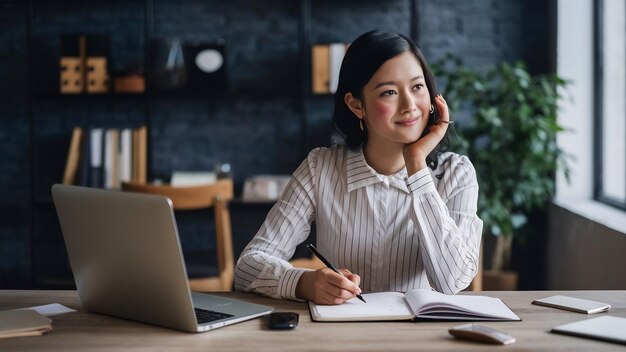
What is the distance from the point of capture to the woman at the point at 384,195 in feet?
6.34

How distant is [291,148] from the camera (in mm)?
4547

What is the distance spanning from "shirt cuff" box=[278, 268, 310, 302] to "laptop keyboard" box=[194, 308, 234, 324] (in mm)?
226

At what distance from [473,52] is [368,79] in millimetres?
2562

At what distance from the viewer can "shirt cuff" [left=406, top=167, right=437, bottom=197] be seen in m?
1.93

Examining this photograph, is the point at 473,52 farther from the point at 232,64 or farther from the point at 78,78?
the point at 78,78

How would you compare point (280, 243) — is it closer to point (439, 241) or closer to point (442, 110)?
point (439, 241)

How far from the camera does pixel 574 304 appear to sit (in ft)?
5.63

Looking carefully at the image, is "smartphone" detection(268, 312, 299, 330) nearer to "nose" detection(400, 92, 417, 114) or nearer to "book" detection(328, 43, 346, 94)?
"nose" detection(400, 92, 417, 114)

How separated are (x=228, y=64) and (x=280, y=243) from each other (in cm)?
251

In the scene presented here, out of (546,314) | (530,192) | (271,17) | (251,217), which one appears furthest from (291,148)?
(546,314)

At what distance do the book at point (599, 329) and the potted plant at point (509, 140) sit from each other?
2.20 meters

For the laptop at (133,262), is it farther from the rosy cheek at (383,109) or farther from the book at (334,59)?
the book at (334,59)

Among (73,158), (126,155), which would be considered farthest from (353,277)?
(73,158)

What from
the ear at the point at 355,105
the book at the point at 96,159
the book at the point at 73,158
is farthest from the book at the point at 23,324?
the book at the point at 73,158
